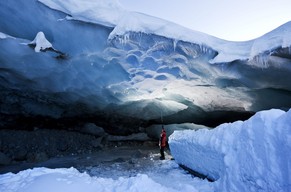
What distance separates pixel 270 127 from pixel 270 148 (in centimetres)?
28

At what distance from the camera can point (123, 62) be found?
7.57 meters

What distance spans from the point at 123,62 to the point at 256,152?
527cm

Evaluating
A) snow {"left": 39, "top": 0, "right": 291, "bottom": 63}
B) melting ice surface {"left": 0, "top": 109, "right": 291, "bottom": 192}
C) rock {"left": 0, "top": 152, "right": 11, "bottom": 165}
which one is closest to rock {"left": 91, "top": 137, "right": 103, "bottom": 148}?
rock {"left": 0, "top": 152, "right": 11, "bottom": 165}

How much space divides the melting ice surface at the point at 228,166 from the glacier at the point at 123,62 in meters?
2.35

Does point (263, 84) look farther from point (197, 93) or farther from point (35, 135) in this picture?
point (35, 135)

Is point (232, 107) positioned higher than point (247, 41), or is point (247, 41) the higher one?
point (247, 41)

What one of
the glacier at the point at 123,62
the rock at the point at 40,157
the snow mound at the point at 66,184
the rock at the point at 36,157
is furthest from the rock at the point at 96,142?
the snow mound at the point at 66,184

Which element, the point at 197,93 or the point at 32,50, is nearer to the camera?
the point at 32,50

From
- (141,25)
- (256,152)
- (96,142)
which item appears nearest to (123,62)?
(141,25)

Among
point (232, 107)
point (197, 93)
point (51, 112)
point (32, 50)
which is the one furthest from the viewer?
point (51, 112)

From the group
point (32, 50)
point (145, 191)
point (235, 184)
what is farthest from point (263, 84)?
point (32, 50)

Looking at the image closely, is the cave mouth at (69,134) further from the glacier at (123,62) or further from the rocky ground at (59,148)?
the glacier at (123,62)

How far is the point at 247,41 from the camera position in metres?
6.48

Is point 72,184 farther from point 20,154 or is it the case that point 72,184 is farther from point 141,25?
point 20,154
